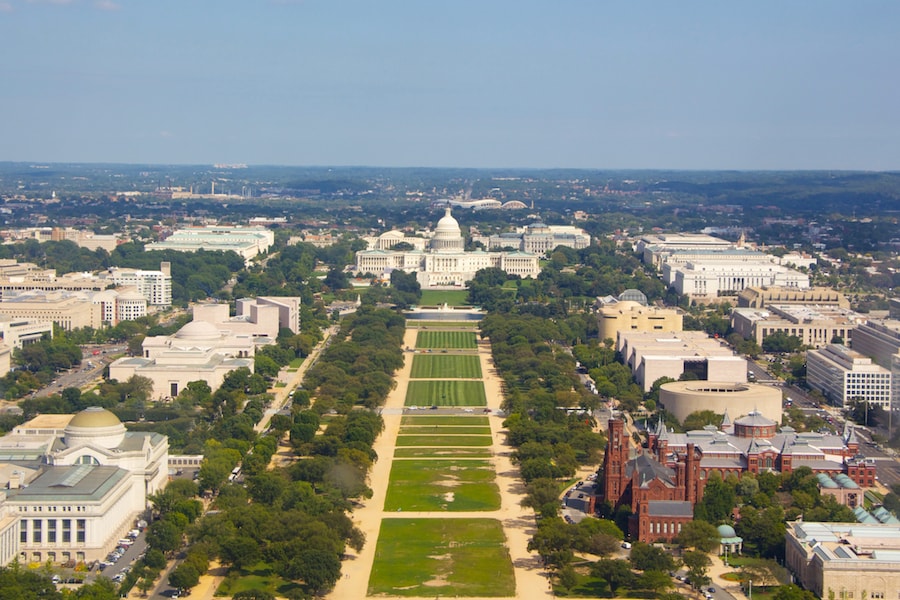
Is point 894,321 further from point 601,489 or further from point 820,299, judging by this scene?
point 601,489

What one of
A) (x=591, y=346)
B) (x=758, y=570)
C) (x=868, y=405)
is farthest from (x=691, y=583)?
(x=591, y=346)

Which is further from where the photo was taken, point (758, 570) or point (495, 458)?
point (495, 458)

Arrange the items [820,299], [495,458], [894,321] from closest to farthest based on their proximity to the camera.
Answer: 1. [495,458]
2. [894,321]
3. [820,299]

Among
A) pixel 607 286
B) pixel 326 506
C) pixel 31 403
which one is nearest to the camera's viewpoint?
pixel 326 506

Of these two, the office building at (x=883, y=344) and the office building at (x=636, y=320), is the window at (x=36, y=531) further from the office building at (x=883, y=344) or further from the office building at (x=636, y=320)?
the office building at (x=636, y=320)

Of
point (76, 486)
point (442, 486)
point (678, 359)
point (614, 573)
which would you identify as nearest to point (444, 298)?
point (678, 359)

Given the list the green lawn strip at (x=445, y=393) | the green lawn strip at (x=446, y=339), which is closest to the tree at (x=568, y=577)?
the green lawn strip at (x=445, y=393)
